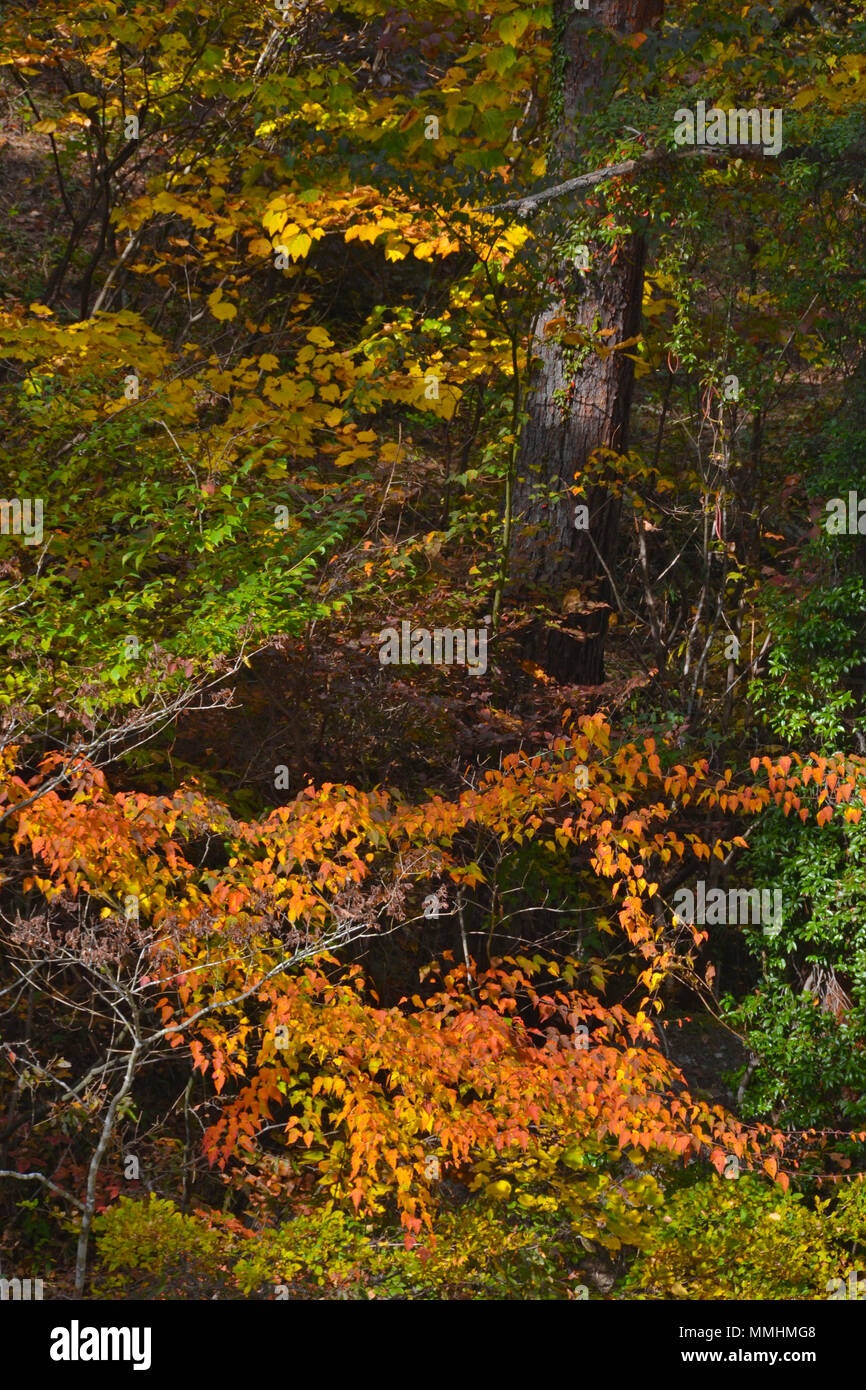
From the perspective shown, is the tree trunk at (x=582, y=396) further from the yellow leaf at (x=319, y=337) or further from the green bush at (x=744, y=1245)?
the green bush at (x=744, y=1245)

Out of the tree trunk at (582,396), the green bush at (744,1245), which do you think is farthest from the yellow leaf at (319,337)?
the green bush at (744,1245)

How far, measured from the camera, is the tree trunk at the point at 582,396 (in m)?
9.05

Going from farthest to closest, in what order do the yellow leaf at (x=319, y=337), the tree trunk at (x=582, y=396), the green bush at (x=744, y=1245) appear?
the yellow leaf at (x=319, y=337), the tree trunk at (x=582, y=396), the green bush at (x=744, y=1245)

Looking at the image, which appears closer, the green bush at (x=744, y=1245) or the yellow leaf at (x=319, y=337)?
the green bush at (x=744, y=1245)

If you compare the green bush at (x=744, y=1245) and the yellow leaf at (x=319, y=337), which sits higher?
the yellow leaf at (x=319, y=337)

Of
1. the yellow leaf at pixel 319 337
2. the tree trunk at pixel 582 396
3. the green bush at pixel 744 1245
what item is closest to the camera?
the green bush at pixel 744 1245

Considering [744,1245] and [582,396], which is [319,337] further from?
[744,1245]

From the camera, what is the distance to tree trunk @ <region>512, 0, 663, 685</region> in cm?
905

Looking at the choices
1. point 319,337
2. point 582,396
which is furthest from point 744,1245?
point 319,337

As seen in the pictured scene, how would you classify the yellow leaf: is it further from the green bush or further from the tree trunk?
the green bush

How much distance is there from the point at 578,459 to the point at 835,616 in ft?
7.94

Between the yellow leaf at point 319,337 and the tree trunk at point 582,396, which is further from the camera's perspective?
the yellow leaf at point 319,337

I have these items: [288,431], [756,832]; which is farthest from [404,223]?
[756,832]

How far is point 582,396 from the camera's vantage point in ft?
30.2
